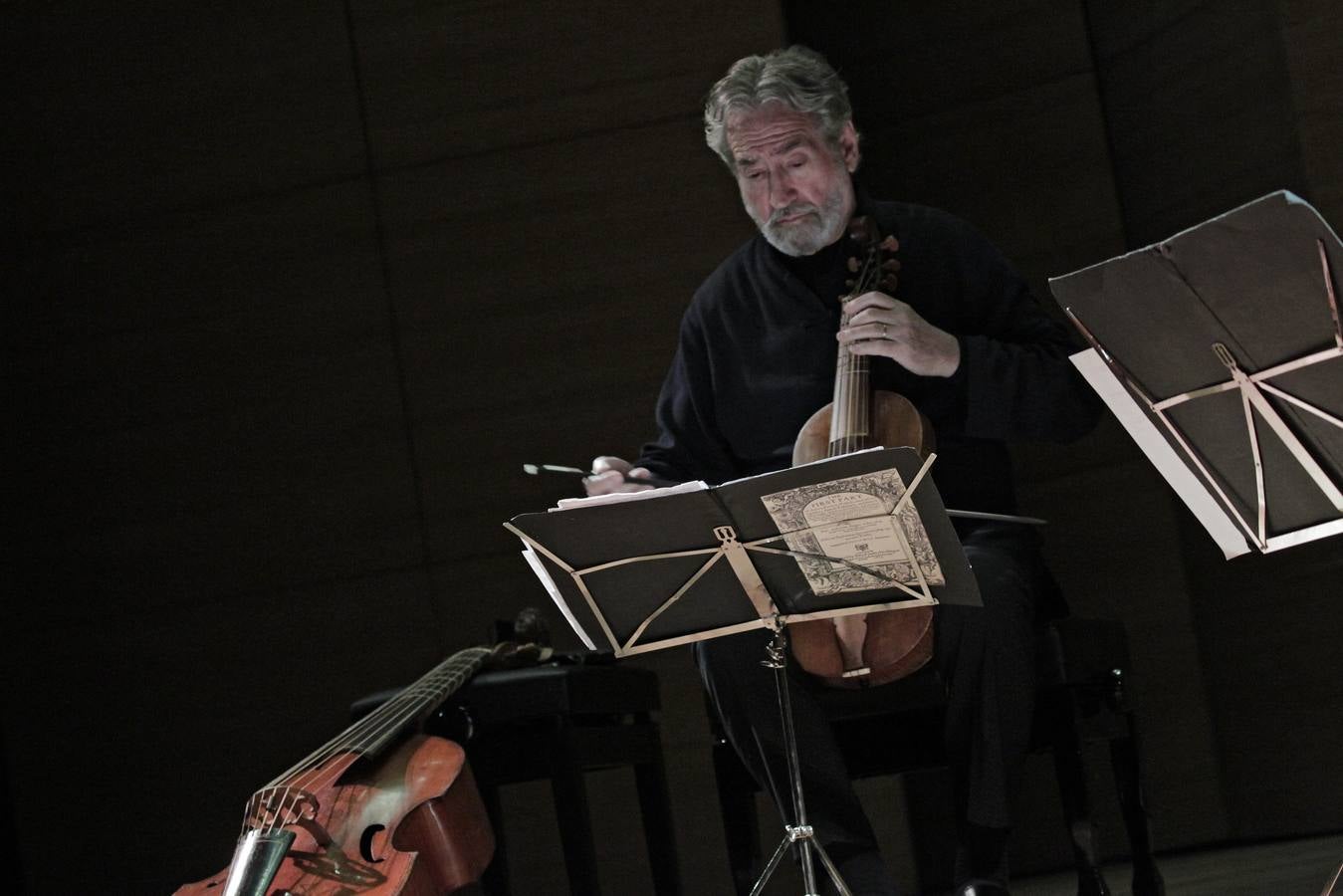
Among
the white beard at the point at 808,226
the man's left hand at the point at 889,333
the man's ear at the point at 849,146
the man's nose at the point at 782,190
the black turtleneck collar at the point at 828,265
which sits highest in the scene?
the man's ear at the point at 849,146

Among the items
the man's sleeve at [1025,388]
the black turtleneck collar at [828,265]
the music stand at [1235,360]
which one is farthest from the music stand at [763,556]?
the black turtleneck collar at [828,265]

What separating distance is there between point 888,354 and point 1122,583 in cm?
150

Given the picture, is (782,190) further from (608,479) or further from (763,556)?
(763,556)

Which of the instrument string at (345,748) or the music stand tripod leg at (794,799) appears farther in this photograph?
the music stand tripod leg at (794,799)

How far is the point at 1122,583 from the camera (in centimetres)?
351

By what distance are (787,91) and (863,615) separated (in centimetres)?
95

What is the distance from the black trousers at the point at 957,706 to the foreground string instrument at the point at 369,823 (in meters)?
0.43

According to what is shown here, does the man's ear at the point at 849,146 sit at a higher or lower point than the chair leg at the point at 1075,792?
higher

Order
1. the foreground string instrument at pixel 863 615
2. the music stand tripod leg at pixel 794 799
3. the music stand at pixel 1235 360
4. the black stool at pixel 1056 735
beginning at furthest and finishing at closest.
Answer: the black stool at pixel 1056 735
the foreground string instrument at pixel 863 615
the music stand tripod leg at pixel 794 799
the music stand at pixel 1235 360

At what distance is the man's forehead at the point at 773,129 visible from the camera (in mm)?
2592

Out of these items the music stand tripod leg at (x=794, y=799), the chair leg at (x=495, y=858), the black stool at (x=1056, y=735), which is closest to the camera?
the music stand tripod leg at (x=794, y=799)

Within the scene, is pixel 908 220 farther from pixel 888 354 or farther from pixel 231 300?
pixel 231 300

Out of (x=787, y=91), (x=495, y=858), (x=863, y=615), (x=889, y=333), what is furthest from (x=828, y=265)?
(x=495, y=858)

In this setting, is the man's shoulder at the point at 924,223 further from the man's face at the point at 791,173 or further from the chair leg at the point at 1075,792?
the chair leg at the point at 1075,792
